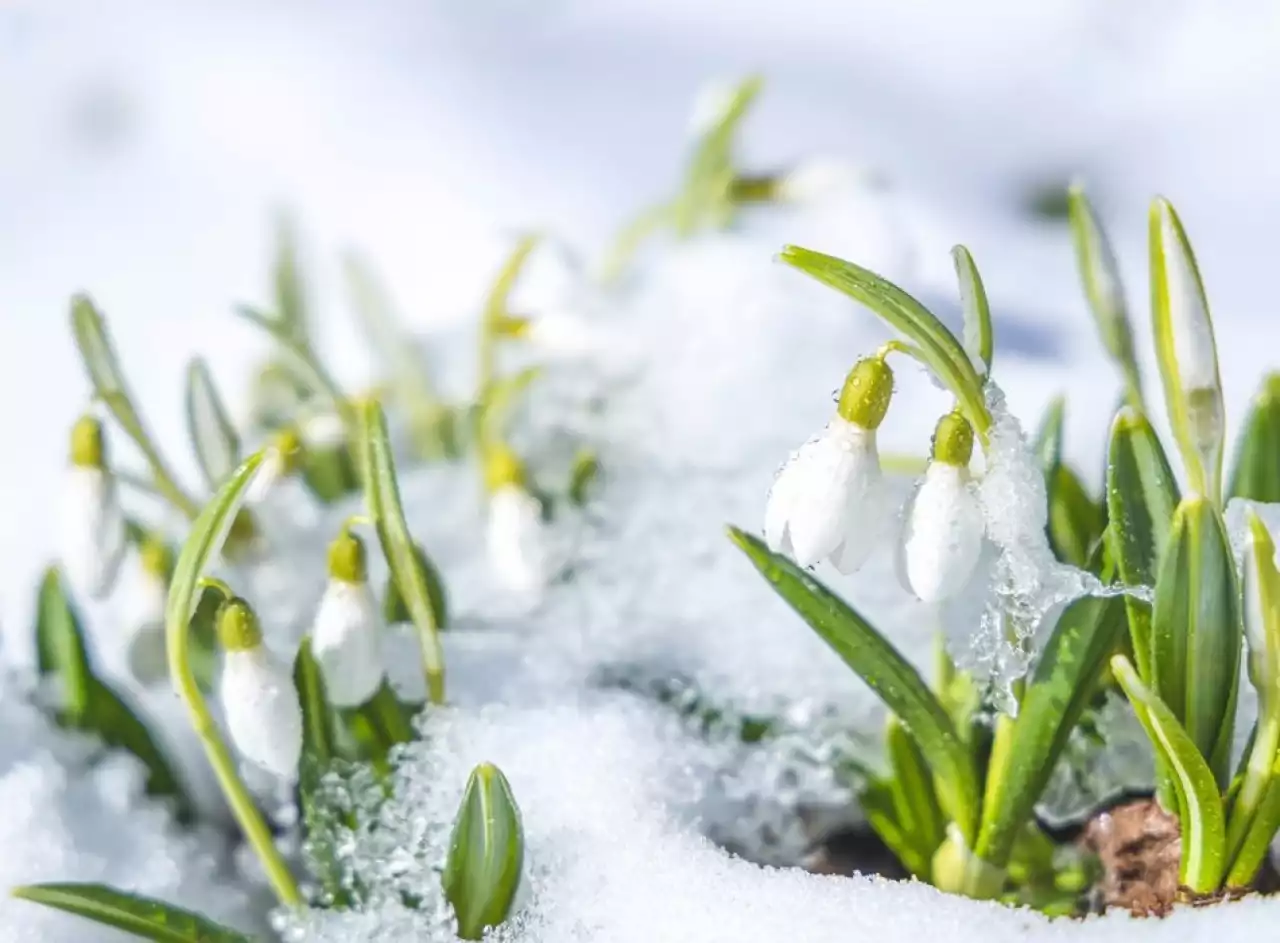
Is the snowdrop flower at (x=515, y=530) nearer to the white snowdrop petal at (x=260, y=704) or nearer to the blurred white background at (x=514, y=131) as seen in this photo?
the white snowdrop petal at (x=260, y=704)

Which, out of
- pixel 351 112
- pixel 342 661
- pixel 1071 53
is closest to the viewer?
pixel 342 661

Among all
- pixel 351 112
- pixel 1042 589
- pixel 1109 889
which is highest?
pixel 351 112

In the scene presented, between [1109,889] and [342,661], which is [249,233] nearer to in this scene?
[342,661]

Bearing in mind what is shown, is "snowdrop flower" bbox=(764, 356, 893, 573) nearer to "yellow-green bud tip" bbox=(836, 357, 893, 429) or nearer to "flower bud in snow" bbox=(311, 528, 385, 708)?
"yellow-green bud tip" bbox=(836, 357, 893, 429)

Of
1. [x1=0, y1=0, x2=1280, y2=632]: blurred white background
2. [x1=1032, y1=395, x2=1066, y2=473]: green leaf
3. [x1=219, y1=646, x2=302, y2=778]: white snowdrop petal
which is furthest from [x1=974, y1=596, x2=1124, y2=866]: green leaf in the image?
[x1=0, y1=0, x2=1280, y2=632]: blurred white background

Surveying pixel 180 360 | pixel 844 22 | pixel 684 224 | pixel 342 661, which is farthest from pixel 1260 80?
pixel 342 661

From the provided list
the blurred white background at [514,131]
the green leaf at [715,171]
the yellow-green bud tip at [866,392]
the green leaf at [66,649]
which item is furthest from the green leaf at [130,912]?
the blurred white background at [514,131]

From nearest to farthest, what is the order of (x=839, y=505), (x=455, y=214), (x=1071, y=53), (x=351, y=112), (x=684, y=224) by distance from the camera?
(x=839, y=505) < (x=684, y=224) < (x=455, y=214) < (x=351, y=112) < (x=1071, y=53)
